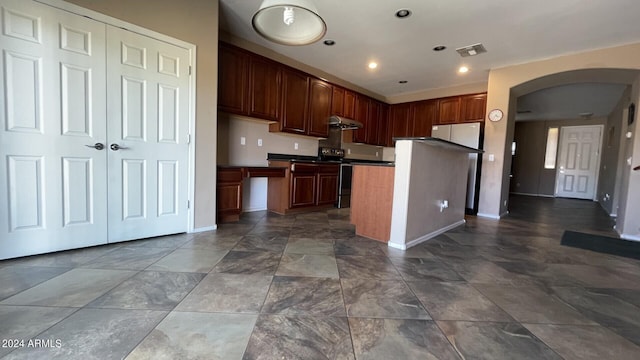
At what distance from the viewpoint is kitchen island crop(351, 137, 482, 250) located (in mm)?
2604

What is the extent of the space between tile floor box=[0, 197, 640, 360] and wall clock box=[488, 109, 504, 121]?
7.93 feet

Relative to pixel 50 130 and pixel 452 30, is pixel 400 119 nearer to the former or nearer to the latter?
pixel 452 30

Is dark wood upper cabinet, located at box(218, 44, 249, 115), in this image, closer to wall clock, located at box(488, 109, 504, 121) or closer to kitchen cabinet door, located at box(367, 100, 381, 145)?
kitchen cabinet door, located at box(367, 100, 381, 145)

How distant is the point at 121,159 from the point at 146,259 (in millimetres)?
974

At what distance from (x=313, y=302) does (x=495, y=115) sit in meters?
4.43

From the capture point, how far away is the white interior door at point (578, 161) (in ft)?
24.1

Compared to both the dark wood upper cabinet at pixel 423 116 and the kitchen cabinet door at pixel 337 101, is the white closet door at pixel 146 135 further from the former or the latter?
the dark wood upper cabinet at pixel 423 116

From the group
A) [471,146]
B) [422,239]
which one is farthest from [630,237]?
[422,239]

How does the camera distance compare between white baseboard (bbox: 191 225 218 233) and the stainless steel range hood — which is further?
the stainless steel range hood

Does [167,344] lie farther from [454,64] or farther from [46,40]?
[454,64]

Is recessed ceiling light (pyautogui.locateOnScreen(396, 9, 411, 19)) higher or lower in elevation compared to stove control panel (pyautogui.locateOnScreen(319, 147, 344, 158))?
higher

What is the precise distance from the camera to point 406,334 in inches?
51.4

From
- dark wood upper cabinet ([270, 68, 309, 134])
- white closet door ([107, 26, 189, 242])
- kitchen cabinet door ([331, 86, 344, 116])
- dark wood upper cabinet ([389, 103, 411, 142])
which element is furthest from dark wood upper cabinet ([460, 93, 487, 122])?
white closet door ([107, 26, 189, 242])

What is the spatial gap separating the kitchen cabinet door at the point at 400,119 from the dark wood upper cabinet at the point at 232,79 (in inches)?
147
